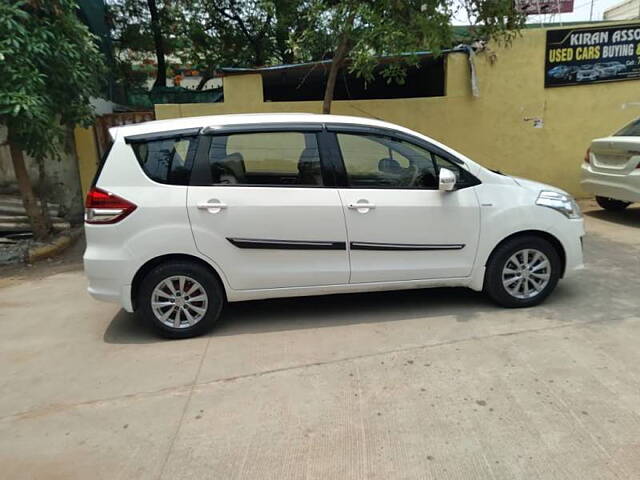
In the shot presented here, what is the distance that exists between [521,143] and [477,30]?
Answer: 3.04 metres

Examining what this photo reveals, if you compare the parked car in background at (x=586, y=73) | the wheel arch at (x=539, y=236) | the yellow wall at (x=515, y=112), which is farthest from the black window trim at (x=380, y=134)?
the parked car in background at (x=586, y=73)

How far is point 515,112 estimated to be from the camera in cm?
867

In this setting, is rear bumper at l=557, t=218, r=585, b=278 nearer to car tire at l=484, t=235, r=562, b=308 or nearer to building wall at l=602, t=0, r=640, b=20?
car tire at l=484, t=235, r=562, b=308

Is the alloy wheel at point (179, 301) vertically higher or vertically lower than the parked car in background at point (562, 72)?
lower

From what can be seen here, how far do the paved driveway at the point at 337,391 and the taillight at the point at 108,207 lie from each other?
1.03m

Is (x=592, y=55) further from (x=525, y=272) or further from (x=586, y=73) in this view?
(x=525, y=272)

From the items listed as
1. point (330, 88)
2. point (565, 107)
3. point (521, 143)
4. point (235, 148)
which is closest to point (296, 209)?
point (235, 148)

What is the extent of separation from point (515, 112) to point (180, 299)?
7095mm

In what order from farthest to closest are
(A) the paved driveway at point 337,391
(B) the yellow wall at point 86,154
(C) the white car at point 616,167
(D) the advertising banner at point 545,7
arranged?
(D) the advertising banner at point 545,7 < (B) the yellow wall at point 86,154 < (C) the white car at point 616,167 < (A) the paved driveway at point 337,391

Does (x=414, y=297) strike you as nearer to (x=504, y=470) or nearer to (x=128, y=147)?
(x=504, y=470)

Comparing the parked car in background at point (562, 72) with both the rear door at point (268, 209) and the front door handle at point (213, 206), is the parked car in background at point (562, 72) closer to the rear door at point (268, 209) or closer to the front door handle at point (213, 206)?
the rear door at point (268, 209)

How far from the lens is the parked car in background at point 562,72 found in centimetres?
854

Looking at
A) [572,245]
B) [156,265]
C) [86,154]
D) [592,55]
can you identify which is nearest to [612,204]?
[592,55]

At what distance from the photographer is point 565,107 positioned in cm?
872
